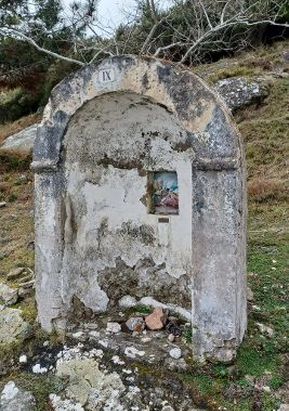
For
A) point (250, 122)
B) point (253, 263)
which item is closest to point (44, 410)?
point (253, 263)

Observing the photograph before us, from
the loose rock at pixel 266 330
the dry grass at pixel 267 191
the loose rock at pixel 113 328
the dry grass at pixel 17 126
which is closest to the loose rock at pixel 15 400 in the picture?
the loose rock at pixel 113 328

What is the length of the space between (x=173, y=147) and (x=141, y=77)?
1.18m

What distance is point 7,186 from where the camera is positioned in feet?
46.1

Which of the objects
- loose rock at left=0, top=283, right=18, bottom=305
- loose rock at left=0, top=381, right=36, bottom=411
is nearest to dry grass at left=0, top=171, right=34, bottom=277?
loose rock at left=0, top=283, right=18, bottom=305

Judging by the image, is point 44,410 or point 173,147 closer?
point 44,410

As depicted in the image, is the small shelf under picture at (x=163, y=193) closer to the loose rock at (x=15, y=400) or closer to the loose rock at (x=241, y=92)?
the loose rock at (x=15, y=400)

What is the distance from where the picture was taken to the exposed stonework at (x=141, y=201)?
5000 mm

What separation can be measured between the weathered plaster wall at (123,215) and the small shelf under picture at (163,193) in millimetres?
72

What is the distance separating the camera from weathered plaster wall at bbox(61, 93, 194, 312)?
6.01 m

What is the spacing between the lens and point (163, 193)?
640 cm

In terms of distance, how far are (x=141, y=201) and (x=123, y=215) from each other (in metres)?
0.28

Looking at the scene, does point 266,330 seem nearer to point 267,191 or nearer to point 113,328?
point 113,328

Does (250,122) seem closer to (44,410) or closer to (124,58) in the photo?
(124,58)

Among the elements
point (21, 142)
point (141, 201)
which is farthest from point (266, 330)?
point (21, 142)
